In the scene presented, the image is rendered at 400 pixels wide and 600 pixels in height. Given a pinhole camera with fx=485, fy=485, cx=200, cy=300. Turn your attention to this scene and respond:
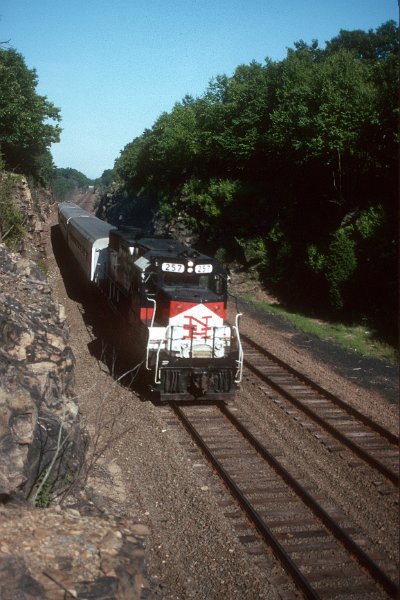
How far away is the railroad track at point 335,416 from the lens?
10.2 m

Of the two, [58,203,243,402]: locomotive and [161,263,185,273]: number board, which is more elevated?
[161,263,185,273]: number board

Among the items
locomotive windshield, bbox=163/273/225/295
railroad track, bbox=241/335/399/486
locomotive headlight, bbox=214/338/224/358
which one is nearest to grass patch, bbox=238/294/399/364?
railroad track, bbox=241/335/399/486

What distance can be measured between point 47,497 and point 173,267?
22.7 ft

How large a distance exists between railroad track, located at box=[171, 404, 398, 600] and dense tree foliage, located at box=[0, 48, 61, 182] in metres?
26.6

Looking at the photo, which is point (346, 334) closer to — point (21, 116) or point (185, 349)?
point (185, 349)

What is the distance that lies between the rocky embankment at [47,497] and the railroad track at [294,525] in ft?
7.03

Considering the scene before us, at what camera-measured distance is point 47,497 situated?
7.50 metres

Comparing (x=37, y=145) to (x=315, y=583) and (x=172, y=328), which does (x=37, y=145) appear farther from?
(x=315, y=583)

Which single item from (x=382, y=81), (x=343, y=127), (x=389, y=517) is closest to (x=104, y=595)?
(x=389, y=517)

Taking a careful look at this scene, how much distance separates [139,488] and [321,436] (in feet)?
14.7

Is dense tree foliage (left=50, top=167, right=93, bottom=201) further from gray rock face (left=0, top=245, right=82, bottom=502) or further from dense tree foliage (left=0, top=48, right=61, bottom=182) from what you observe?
gray rock face (left=0, top=245, right=82, bottom=502)

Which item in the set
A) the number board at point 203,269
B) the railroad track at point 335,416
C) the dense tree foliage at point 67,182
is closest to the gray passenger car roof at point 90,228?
the number board at point 203,269

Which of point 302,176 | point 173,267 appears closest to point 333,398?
point 173,267

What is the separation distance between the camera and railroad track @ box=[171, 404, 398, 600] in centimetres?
673
